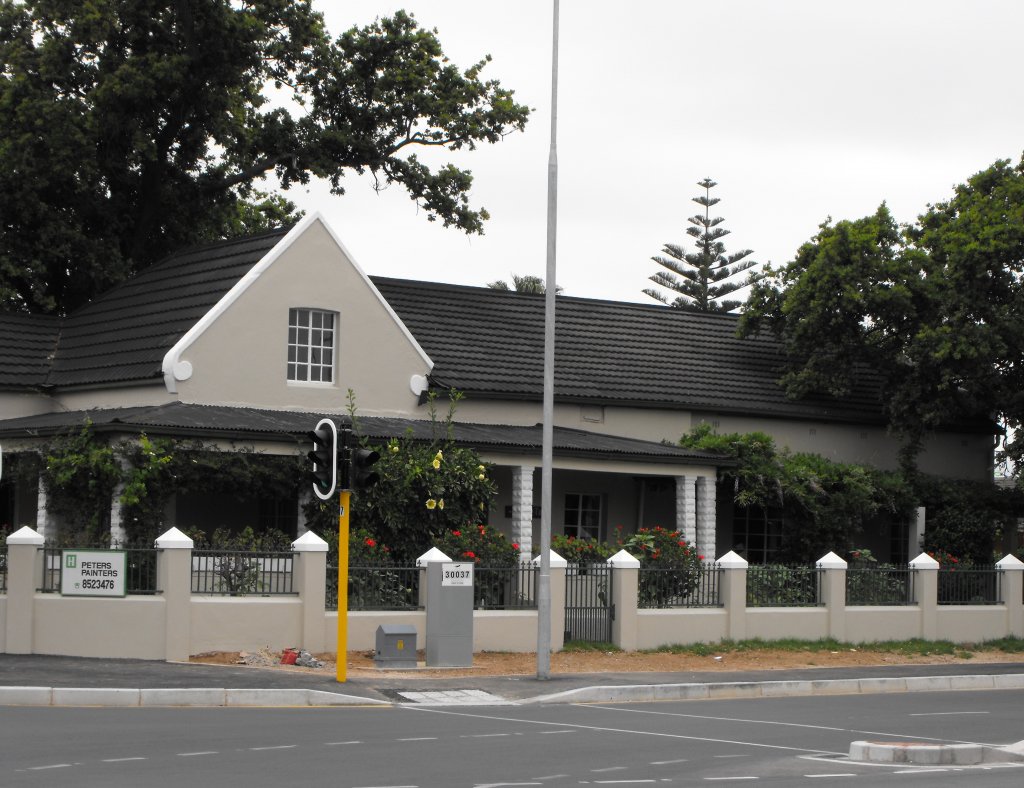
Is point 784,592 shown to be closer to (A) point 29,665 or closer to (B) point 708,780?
(A) point 29,665

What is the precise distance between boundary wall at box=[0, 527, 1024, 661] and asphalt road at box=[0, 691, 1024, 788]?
14.2 ft

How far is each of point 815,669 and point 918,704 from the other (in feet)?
12.2

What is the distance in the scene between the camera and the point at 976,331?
31.4 m

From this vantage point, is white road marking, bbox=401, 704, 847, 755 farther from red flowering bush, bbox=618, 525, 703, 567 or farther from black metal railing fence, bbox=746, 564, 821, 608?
black metal railing fence, bbox=746, 564, 821, 608

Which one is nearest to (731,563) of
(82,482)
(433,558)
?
(433,558)

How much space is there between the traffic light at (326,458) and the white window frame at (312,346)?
930cm

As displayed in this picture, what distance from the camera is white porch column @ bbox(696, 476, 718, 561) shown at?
29.8 m

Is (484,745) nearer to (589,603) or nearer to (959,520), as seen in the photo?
(589,603)

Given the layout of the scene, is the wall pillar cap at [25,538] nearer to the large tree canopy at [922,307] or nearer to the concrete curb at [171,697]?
the concrete curb at [171,697]

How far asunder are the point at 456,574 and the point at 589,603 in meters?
3.30

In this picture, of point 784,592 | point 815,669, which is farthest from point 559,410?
point 815,669

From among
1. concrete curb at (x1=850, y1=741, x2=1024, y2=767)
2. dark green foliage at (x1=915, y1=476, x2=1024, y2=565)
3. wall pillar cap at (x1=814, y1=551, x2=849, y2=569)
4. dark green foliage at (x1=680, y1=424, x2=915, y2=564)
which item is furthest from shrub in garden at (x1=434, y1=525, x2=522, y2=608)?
dark green foliage at (x1=915, y1=476, x2=1024, y2=565)

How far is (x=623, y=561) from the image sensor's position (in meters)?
24.3

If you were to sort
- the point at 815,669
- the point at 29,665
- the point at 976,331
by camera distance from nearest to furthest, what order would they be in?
the point at 29,665, the point at 815,669, the point at 976,331
